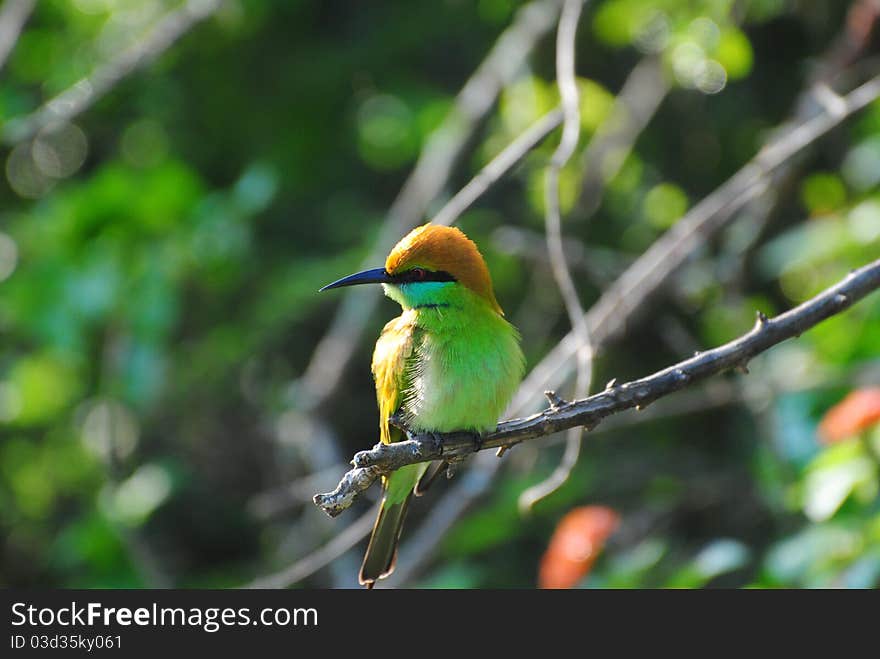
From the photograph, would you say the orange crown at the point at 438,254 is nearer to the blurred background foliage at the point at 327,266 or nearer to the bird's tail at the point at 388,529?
the bird's tail at the point at 388,529

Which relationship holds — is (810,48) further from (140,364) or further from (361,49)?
(140,364)

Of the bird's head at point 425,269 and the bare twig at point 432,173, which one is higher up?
the bare twig at point 432,173

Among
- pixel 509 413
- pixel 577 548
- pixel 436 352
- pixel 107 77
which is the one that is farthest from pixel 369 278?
pixel 107 77

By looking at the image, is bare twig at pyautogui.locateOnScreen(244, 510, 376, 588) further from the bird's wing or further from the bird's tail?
the bird's wing

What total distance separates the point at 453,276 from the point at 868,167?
1777 mm

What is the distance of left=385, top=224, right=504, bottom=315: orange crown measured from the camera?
253 centimetres

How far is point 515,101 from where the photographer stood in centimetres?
390

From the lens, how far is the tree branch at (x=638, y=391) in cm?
184

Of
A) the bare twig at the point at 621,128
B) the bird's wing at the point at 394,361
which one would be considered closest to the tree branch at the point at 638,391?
the bird's wing at the point at 394,361

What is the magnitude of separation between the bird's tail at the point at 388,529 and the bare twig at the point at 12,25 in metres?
2.22

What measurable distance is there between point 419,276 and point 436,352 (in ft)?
0.55

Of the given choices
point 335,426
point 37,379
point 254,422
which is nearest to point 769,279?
point 335,426

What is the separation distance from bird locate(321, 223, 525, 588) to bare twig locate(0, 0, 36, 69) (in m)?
2.07

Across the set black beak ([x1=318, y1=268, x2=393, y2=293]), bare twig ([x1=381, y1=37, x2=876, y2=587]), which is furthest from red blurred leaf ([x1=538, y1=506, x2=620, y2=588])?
black beak ([x1=318, y1=268, x2=393, y2=293])
